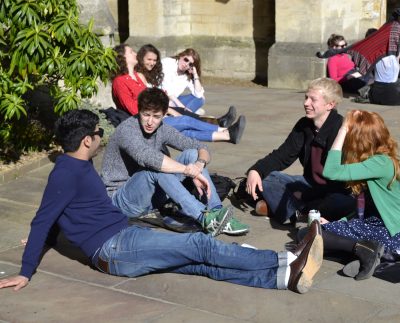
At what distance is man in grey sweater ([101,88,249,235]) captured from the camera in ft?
22.4

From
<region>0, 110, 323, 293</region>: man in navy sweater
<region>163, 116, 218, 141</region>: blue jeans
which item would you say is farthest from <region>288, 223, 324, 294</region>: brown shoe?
<region>163, 116, 218, 141</region>: blue jeans

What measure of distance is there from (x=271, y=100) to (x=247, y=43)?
117 inches

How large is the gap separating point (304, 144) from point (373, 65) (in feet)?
22.0

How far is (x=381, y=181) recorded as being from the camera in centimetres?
620

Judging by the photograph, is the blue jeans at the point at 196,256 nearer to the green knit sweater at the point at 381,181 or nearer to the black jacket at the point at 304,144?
the green knit sweater at the point at 381,181

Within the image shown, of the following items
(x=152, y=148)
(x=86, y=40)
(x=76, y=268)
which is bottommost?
(x=76, y=268)

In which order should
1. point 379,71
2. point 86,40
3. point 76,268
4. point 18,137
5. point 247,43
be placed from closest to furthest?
point 76,268 < point 86,40 < point 18,137 < point 379,71 < point 247,43

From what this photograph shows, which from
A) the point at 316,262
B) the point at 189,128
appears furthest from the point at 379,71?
the point at 316,262

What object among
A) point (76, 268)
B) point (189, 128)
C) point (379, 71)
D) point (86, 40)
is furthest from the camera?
point (379, 71)

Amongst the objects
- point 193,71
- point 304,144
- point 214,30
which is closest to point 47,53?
point 304,144

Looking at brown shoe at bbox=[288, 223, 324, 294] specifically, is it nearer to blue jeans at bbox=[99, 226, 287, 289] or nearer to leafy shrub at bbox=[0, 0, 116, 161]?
blue jeans at bbox=[99, 226, 287, 289]

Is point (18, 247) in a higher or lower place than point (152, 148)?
lower

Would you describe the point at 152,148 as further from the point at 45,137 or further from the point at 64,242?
the point at 45,137

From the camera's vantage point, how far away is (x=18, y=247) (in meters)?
6.85
